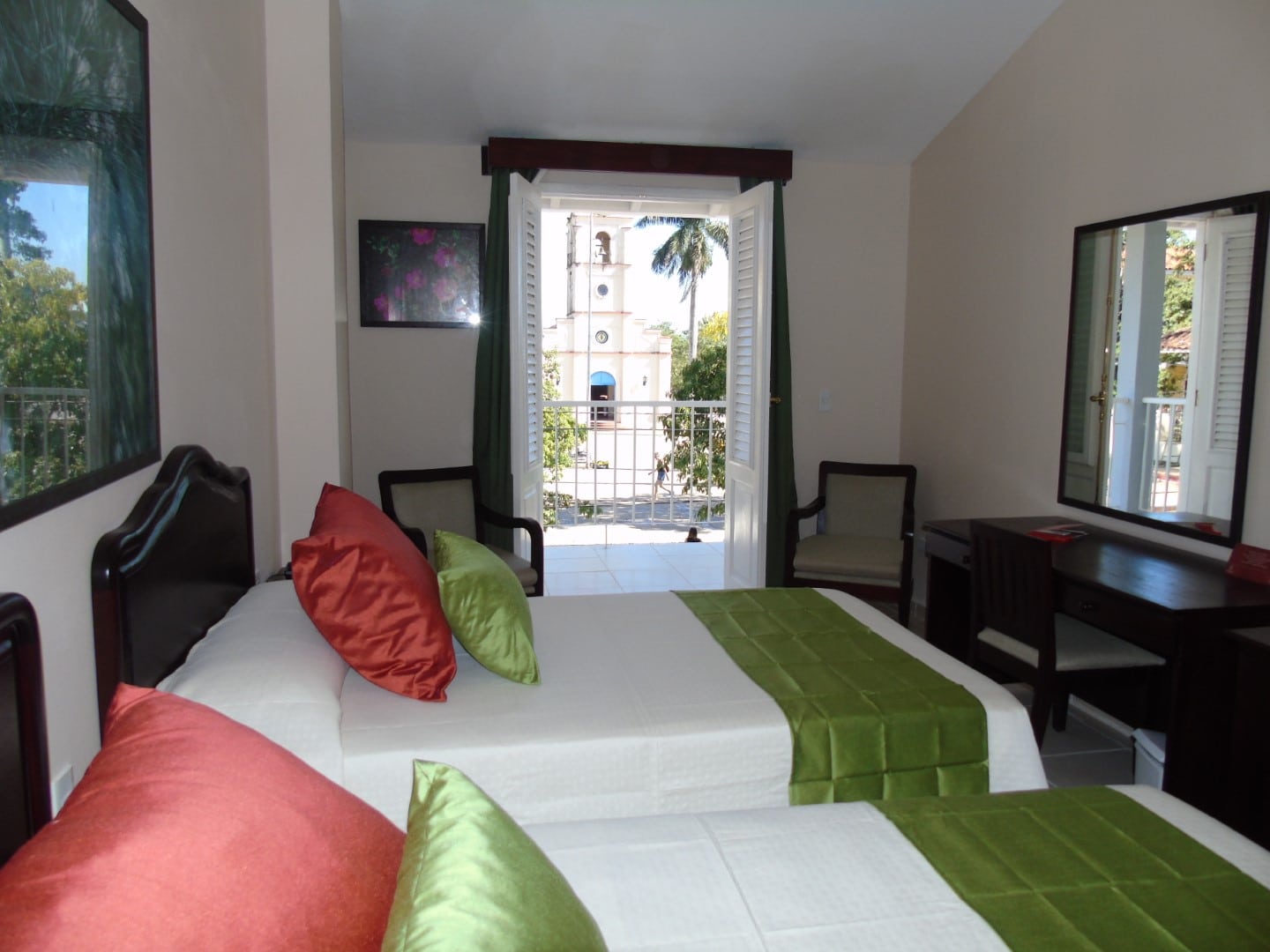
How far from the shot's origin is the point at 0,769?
115cm

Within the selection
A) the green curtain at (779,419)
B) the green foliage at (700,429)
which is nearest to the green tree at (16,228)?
the green curtain at (779,419)

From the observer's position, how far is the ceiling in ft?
→ 12.5

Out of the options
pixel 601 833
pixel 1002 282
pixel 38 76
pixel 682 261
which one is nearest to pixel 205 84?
pixel 38 76

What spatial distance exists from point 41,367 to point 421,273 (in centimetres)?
348

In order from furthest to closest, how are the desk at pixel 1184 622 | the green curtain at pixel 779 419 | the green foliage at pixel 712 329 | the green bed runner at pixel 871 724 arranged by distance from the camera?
the green foliage at pixel 712 329 < the green curtain at pixel 779 419 < the desk at pixel 1184 622 < the green bed runner at pixel 871 724

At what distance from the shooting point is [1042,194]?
12.8 feet

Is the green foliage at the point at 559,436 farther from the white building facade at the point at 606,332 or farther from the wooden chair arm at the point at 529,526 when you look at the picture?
the white building facade at the point at 606,332

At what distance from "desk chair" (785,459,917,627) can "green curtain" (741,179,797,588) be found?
6.8 inches

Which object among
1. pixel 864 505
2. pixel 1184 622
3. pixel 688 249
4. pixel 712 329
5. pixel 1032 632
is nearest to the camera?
pixel 1184 622

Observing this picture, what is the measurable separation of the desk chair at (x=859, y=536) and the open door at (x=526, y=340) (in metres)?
1.38

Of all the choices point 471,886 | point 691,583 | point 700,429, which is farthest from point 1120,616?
point 700,429

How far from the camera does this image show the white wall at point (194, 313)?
1.49 meters

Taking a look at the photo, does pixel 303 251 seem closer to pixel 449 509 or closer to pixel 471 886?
pixel 449 509

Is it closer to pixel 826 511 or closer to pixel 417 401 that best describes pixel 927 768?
pixel 826 511
